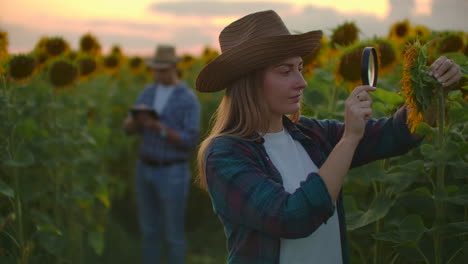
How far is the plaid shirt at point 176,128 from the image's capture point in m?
5.29

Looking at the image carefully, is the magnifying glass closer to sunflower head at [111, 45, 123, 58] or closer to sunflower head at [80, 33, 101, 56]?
sunflower head at [80, 33, 101, 56]

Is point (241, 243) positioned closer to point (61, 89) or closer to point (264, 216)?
point (264, 216)

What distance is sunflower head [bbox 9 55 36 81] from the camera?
3.90m

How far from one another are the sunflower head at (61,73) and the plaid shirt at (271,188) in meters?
2.73

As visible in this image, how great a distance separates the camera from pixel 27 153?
343cm

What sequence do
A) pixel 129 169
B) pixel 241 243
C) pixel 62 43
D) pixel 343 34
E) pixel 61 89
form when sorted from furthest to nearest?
pixel 129 169, pixel 62 43, pixel 61 89, pixel 343 34, pixel 241 243

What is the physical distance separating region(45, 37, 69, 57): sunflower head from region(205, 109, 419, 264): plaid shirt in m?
3.31

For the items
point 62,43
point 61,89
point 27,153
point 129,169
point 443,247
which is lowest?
point 129,169

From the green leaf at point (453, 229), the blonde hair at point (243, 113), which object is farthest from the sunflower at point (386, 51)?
the blonde hair at point (243, 113)

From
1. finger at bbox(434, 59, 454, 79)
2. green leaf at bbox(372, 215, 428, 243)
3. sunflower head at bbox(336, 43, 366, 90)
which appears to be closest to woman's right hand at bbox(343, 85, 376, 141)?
finger at bbox(434, 59, 454, 79)

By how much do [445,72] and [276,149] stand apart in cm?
65

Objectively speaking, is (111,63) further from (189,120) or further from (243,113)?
(243,113)

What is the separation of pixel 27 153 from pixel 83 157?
53.5 inches

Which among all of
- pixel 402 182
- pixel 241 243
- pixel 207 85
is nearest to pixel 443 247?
pixel 402 182
